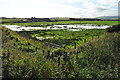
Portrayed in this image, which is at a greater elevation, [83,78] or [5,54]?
[5,54]

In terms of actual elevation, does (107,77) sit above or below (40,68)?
below

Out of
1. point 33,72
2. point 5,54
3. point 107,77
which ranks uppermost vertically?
point 5,54

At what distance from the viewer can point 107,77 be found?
5723mm

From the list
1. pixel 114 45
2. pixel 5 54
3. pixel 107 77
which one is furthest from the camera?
pixel 114 45

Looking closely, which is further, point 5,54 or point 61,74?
point 5,54

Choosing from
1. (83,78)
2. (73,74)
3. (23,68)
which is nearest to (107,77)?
(83,78)

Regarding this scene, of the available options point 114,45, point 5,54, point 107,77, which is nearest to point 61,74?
point 107,77

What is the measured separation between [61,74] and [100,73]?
1.80 metres

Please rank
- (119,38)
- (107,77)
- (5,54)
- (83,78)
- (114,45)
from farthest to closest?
1. (119,38)
2. (114,45)
3. (5,54)
4. (107,77)
5. (83,78)

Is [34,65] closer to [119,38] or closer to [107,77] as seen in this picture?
[107,77]

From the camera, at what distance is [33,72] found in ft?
17.7

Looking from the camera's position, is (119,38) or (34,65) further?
(119,38)

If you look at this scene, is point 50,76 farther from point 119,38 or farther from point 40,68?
point 119,38

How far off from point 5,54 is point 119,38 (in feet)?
26.0
